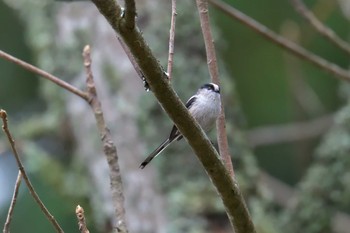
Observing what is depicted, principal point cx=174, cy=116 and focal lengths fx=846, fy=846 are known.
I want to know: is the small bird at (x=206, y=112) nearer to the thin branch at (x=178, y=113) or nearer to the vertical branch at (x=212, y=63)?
the vertical branch at (x=212, y=63)

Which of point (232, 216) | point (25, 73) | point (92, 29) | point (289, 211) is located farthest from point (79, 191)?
point (232, 216)

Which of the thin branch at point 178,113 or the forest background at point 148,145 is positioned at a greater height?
the forest background at point 148,145

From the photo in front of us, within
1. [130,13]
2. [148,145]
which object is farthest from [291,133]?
[130,13]

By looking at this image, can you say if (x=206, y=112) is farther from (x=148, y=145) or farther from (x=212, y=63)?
(x=148, y=145)

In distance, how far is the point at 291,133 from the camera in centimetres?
399

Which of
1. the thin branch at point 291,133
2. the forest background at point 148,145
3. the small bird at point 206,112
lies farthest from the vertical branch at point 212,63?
the thin branch at point 291,133

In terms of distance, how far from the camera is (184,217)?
9.82ft

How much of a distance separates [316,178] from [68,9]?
1255mm

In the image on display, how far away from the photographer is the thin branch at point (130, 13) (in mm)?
1325

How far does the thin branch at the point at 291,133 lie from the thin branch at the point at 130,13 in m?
2.49

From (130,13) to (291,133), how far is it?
2739mm

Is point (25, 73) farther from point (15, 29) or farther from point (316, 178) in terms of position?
point (316, 178)

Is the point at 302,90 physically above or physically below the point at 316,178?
above

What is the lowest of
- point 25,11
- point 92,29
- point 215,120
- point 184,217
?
point 215,120
